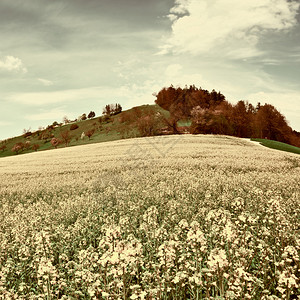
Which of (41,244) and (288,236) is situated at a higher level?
(41,244)

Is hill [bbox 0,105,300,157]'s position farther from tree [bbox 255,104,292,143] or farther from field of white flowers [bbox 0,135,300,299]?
field of white flowers [bbox 0,135,300,299]

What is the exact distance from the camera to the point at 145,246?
5824mm

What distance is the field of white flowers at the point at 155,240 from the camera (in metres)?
3.60

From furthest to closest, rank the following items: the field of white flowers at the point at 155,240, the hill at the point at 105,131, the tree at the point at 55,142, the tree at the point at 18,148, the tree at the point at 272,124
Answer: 1. the tree at the point at 18,148
2. the tree at the point at 55,142
3. the hill at the point at 105,131
4. the tree at the point at 272,124
5. the field of white flowers at the point at 155,240

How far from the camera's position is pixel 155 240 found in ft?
18.3

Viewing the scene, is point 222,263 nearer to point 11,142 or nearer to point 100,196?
point 100,196

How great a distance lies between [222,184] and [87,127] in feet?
307

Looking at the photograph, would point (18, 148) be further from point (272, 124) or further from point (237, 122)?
point (272, 124)

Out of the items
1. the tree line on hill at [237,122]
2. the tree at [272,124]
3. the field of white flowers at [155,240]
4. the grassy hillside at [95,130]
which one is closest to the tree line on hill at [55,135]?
the grassy hillside at [95,130]

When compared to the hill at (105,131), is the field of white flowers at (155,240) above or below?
below

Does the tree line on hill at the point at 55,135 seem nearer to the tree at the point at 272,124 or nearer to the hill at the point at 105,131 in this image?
the hill at the point at 105,131

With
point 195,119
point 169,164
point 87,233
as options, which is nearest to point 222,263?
point 87,233

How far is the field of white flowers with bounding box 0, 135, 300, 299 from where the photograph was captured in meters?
3.60

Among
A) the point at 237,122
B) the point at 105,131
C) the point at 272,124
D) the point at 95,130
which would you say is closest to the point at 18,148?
the point at 95,130
